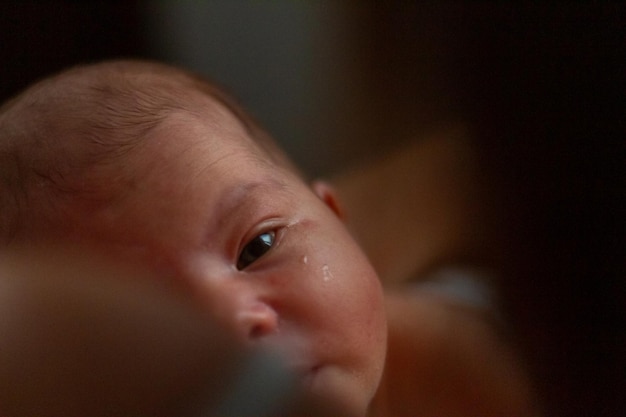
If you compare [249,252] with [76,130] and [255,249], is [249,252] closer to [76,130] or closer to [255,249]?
[255,249]

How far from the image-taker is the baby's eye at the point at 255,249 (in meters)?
0.51

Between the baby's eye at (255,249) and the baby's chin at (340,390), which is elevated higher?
the baby's eye at (255,249)

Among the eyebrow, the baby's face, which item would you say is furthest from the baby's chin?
the eyebrow

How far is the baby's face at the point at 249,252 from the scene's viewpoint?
0.47m

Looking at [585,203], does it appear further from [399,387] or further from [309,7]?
[309,7]

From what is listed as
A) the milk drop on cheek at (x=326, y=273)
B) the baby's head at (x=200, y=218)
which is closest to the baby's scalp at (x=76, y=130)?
the baby's head at (x=200, y=218)

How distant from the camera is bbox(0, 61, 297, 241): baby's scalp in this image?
497 mm

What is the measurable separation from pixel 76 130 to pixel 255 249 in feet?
0.51

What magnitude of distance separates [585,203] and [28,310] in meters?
0.49

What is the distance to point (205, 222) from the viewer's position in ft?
1.62

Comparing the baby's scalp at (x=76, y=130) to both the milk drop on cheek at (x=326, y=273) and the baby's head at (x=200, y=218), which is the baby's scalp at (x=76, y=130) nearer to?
the baby's head at (x=200, y=218)

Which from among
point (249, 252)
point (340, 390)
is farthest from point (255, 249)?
point (340, 390)

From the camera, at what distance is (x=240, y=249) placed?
505 millimetres

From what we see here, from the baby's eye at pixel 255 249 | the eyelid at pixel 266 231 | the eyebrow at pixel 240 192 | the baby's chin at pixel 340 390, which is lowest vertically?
the baby's chin at pixel 340 390
